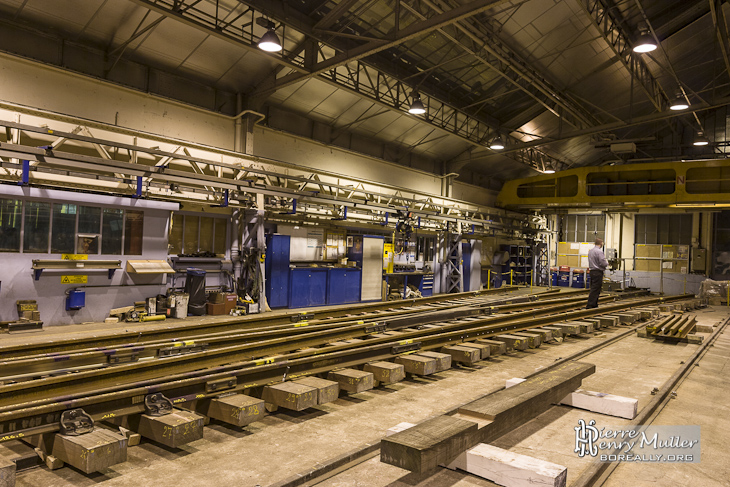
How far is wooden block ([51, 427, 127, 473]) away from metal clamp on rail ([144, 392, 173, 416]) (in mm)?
Result: 394

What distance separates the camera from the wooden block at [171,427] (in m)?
3.77

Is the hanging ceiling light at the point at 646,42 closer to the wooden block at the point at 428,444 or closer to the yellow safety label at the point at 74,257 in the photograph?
the wooden block at the point at 428,444

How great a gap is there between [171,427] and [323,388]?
1.52 meters

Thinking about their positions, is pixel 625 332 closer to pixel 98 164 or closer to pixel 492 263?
pixel 98 164

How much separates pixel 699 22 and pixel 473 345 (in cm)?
1615

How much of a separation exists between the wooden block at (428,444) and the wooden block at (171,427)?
163 cm

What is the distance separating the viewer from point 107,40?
11.2 m

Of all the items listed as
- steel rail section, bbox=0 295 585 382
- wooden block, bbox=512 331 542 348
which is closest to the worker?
wooden block, bbox=512 331 542 348

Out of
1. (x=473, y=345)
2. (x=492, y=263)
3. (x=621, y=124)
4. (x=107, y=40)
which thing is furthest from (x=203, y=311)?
(x=492, y=263)

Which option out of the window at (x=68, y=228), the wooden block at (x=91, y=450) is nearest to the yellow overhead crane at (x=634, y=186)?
the window at (x=68, y=228)

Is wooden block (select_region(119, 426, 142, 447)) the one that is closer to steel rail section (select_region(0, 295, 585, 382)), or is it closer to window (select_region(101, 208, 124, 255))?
steel rail section (select_region(0, 295, 585, 382))

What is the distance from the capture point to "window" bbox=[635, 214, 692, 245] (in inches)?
1046

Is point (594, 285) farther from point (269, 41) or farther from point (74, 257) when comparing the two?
point (74, 257)

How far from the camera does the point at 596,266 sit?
40.7 feet
